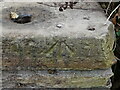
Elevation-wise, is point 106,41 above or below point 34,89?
above

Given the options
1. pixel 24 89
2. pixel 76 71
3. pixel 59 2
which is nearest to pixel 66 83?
pixel 76 71

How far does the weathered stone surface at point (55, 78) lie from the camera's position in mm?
966

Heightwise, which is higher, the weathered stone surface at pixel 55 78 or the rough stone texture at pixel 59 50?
the rough stone texture at pixel 59 50

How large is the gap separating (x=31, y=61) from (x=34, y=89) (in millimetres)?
146

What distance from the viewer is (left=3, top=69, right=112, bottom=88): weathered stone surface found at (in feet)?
3.17

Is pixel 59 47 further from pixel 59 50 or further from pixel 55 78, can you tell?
pixel 55 78

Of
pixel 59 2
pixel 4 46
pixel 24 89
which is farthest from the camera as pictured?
pixel 59 2

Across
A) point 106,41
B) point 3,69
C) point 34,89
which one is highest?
point 106,41

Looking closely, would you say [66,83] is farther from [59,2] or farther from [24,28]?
[59,2]

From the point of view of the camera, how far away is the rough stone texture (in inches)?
36.0

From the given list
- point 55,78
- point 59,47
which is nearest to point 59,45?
point 59,47

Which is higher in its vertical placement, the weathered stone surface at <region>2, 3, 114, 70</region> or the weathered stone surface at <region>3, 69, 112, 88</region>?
the weathered stone surface at <region>2, 3, 114, 70</region>

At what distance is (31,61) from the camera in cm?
94

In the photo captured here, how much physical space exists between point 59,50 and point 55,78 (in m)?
0.11
